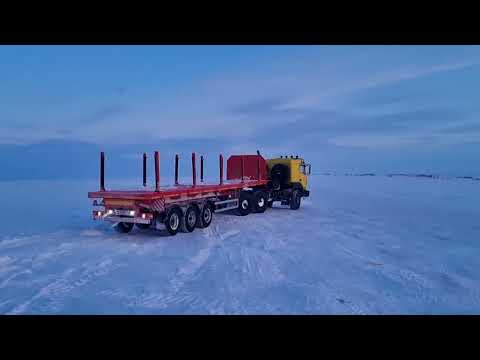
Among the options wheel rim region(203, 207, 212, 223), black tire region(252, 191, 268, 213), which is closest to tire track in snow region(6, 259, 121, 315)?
wheel rim region(203, 207, 212, 223)

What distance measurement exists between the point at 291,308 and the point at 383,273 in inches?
110

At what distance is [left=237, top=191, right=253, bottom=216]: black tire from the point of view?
47.7ft

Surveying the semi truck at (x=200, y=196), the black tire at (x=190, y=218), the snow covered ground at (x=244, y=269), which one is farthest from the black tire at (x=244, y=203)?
the black tire at (x=190, y=218)

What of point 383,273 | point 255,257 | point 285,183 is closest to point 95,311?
point 255,257

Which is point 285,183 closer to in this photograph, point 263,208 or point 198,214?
point 263,208

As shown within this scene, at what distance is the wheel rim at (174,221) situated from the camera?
32.3ft

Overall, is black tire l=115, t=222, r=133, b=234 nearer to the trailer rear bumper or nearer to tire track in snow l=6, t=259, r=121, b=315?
the trailer rear bumper

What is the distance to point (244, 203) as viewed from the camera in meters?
14.7

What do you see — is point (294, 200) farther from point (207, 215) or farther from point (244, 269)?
point (244, 269)

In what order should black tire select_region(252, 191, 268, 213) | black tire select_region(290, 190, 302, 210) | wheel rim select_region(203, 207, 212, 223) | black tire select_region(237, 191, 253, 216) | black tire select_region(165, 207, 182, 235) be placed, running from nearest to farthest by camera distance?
black tire select_region(165, 207, 182, 235), wheel rim select_region(203, 207, 212, 223), black tire select_region(237, 191, 253, 216), black tire select_region(252, 191, 268, 213), black tire select_region(290, 190, 302, 210)

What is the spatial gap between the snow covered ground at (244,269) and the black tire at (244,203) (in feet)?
8.69

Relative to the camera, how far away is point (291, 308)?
475cm

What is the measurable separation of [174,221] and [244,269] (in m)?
4.13

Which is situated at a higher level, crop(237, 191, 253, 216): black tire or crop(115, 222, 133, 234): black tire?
crop(237, 191, 253, 216): black tire
